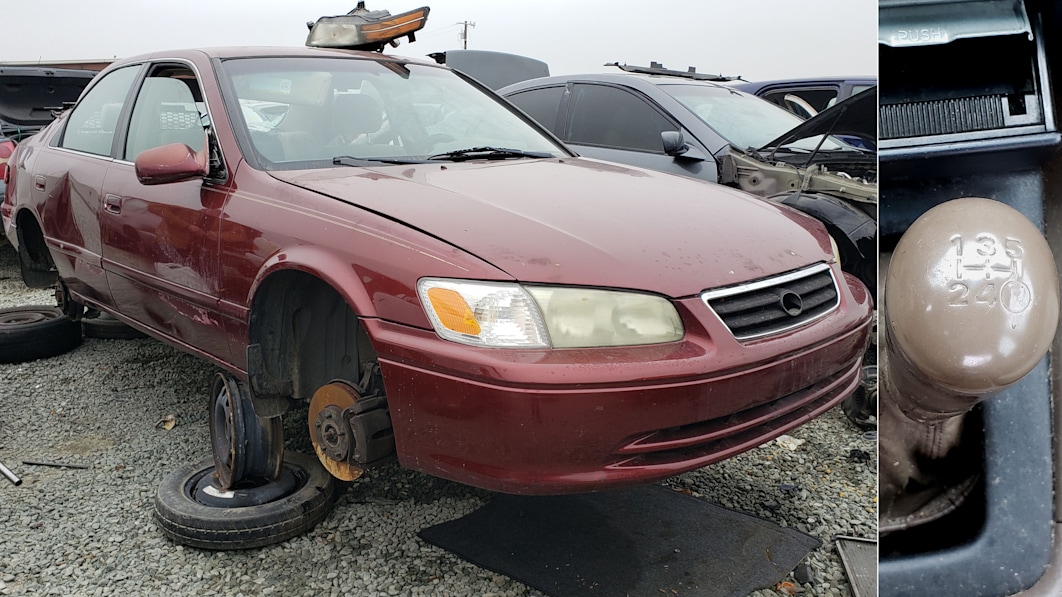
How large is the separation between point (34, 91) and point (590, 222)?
511cm

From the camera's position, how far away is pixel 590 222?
1822 mm

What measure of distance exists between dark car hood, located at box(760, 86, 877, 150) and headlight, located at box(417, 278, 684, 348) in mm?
1374

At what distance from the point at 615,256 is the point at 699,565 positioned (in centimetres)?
84

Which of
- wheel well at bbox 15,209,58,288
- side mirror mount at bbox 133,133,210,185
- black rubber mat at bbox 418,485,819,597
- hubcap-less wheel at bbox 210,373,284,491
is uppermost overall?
side mirror mount at bbox 133,133,210,185

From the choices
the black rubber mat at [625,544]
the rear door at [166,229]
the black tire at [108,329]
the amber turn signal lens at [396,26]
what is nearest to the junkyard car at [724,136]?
the black rubber mat at [625,544]

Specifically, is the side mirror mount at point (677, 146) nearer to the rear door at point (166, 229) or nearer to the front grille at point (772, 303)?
the front grille at point (772, 303)

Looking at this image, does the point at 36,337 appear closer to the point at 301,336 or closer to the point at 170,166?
the point at 170,166

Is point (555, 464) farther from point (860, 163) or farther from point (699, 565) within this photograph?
point (860, 163)

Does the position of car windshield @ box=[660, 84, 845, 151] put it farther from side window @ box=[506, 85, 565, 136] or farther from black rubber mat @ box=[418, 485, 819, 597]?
black rubber mat @ box=[418, 485, 819, 597]

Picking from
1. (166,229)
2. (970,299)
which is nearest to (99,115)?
(166,229)

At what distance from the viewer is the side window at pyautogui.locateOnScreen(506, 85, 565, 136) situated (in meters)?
4.73

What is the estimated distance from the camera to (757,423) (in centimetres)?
171

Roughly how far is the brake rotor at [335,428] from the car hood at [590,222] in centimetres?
44

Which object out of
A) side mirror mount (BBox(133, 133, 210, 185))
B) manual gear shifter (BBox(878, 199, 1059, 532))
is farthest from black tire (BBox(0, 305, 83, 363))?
manual gear shifter (BBox(878, 199, 1059, 532))
